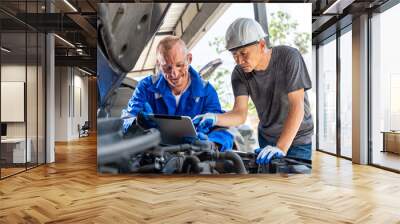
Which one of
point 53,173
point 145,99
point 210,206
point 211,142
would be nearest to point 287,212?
point 210,206

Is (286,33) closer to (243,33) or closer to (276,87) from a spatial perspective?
(243,33)

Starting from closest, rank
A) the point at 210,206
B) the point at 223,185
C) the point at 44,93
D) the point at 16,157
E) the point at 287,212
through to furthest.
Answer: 1. the point at 287,212
2. the point at 210,206
3. the point at 223,185
4. the point at 16,157
5. the point at 44,93

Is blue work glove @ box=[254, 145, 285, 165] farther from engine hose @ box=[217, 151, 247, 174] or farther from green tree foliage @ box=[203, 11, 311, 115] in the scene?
green tree foliage @ box=[203, 11, 311, 115]

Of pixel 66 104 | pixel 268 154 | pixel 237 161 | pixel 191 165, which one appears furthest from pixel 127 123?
pixel 66 104

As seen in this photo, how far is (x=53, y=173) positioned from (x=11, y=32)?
2558 mm

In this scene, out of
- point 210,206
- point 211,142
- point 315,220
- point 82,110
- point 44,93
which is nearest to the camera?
point 315,220

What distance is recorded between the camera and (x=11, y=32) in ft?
22.3

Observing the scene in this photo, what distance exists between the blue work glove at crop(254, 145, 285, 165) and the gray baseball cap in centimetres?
175

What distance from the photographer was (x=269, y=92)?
6637mm

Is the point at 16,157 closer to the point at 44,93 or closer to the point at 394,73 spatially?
the point at 44,93

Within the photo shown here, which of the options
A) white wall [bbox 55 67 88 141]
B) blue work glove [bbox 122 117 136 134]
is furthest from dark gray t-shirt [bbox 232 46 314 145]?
white wall [bbox 55 67 88 141]

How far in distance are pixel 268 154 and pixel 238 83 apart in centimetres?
128

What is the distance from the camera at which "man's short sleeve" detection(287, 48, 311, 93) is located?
21.6 ft

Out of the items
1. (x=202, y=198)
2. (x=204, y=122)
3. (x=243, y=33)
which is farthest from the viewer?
(x=243, y=33)
